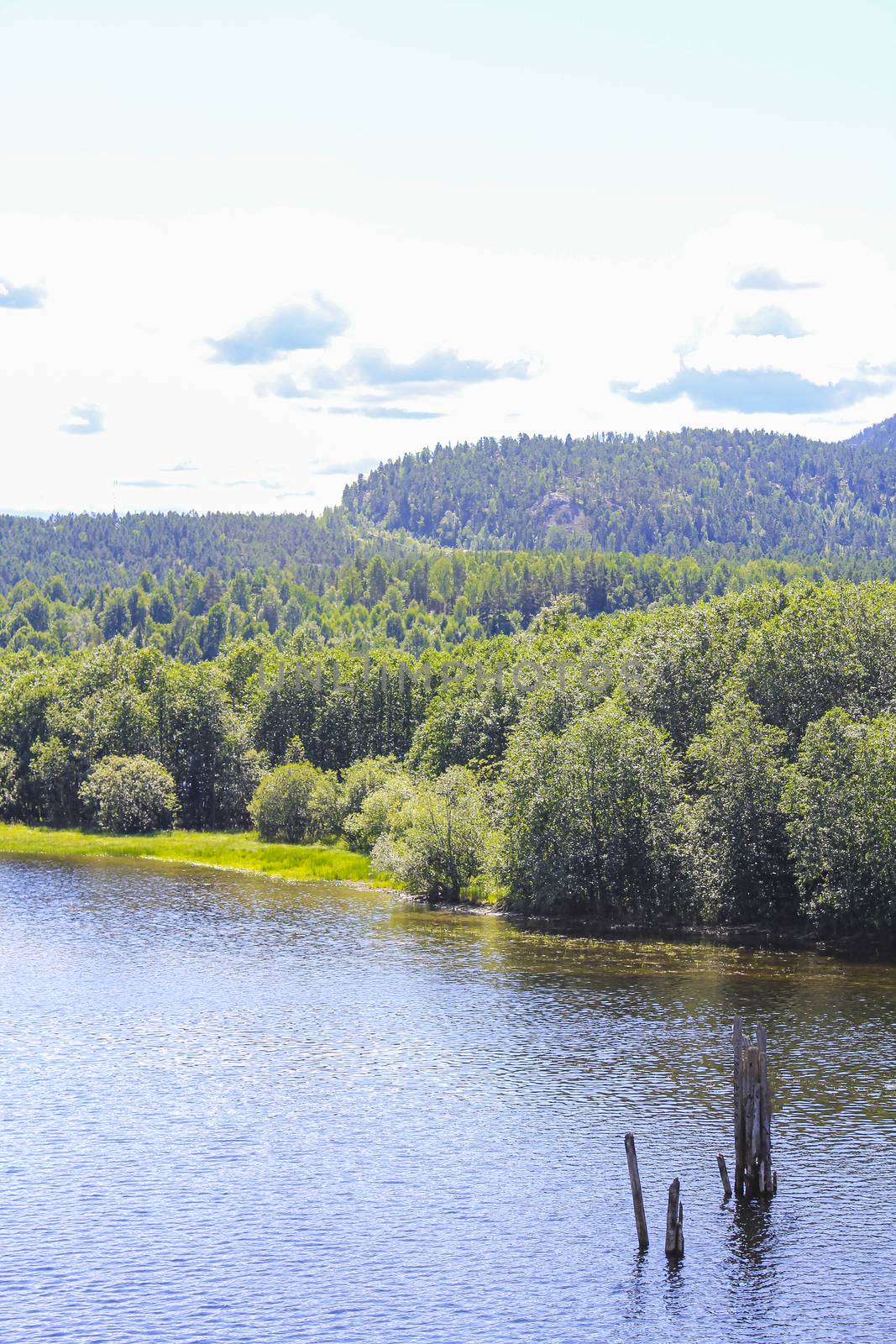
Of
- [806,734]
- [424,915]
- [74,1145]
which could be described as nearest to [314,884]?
[424,915]

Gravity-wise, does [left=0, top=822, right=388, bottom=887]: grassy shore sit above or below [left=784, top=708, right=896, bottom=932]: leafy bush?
below

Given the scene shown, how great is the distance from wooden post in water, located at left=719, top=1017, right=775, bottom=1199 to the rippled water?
3.56ft

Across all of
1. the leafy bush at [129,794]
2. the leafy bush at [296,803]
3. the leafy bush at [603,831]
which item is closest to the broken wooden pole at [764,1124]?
the leafy bush at [603,831]

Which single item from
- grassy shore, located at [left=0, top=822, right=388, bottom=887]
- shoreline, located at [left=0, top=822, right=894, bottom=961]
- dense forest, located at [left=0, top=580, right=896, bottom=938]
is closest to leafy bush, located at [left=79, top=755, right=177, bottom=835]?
dense forest, located at [left=0, top=580, right=896, bottom=938]

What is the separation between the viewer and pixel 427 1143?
51.2 m

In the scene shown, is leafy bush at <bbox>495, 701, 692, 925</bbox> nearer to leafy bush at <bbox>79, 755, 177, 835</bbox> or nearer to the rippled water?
the rippled water

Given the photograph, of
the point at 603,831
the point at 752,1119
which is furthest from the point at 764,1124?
the point at 603,831

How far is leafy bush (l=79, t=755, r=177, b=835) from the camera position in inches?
5778

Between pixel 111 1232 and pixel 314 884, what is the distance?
73.4 meters

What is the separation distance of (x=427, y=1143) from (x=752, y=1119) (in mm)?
13390

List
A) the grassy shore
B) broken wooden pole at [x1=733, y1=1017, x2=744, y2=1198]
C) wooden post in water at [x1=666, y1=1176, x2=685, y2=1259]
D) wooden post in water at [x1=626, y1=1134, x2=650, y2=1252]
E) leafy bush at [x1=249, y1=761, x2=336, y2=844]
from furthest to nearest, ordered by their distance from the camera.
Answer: leafy bush at [x1=249, y1=761, x2=336, y2=844] → the grassy shore → broken wooden pole at [x1=733, y1=1017, x2=744, y2=1198] → wooden post in water at [x1=626, y1=1134, x2=650, y2=1252] → wooden post in water at [x1=666, y1=1176, x2=685, y2=1259]

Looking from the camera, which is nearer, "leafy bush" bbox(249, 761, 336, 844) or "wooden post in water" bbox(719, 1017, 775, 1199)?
"wooden post in water" bbox(719, 1017, 775, 1199)

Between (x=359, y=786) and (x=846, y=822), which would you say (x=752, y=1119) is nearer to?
(x=846, y=822)

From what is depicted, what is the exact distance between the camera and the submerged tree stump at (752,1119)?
43844 mm
